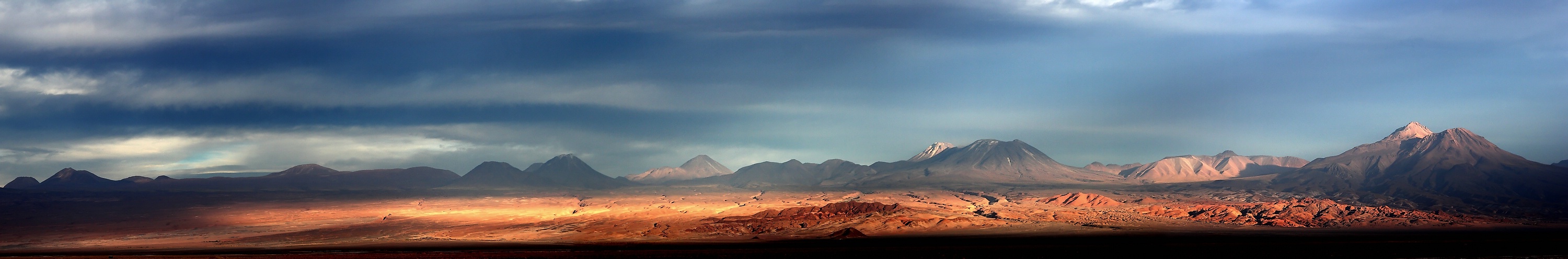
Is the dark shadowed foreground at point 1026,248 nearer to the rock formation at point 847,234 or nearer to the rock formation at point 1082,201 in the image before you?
the rock formation at point 847,234

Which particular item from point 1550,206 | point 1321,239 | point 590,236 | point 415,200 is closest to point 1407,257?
point 1321,239

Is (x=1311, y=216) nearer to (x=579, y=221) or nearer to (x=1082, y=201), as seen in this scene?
(x=1082, y=201)

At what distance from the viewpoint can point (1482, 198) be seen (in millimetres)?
167500

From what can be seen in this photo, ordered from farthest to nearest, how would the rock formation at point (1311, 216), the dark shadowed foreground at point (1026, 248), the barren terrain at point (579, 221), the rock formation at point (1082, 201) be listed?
1. the rock formation at point (1082, 201)
2. the rock formation at point (1311, 216)
3. the barren terrain at point (579, 221)
4. the dark shadowed foreground at point (1026, 248)

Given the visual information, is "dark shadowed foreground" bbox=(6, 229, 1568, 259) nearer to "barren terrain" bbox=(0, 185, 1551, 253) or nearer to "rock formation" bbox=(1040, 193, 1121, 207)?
"barren terrain" bbox=(0, 185, 1551, 253)

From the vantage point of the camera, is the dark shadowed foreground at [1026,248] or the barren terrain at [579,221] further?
the barren terrain at [579,221]

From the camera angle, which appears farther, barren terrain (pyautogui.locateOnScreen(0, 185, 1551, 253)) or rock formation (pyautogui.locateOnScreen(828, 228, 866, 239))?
barren terrain (pyautogui.locateOnScreen(0, 185, 1551, 253))

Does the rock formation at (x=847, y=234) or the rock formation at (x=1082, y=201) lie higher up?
the rock formation at (x=1082, y=201)

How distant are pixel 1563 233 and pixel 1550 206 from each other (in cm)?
5942

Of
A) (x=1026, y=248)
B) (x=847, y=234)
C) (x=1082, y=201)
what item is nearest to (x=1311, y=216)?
(x=1082, y=201)

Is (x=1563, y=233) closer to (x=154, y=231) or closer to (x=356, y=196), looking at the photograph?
(x=154, y=231)

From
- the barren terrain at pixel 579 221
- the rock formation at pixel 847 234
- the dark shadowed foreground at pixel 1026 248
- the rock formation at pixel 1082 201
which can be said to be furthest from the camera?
the rock formation at pixel 1082 201

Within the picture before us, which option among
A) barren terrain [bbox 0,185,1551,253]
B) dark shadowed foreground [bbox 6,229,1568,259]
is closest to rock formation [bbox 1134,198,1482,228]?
barren terrain [bbox 0,185,1551,253]

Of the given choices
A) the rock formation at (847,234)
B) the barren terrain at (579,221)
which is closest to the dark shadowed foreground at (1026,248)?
the rock formation at (847,234)
